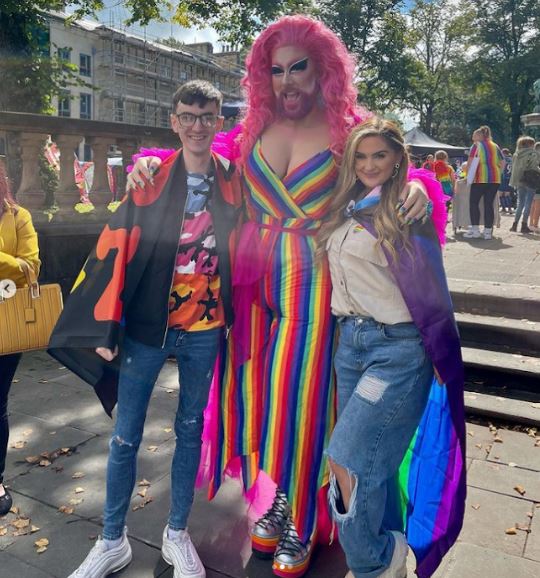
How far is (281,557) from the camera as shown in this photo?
8.68 ft

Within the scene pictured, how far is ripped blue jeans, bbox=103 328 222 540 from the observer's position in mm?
2494

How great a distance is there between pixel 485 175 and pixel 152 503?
8.94 metres

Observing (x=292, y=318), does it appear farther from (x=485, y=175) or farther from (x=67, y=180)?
(x=485, y=175)

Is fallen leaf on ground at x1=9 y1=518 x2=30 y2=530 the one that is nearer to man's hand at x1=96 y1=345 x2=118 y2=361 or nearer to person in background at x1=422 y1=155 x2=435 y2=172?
man's hand at x1=96 y1=345 x2=118 y2=361

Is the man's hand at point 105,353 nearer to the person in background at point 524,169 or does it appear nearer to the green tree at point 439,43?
the person in background at point 524,169

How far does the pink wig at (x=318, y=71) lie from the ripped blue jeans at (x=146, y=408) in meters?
0.85

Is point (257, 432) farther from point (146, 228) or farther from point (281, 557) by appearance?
point (146, 228)

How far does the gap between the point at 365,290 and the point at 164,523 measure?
165 cm

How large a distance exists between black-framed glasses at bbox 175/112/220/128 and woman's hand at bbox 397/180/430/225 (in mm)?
834

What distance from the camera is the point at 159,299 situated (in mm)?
2412

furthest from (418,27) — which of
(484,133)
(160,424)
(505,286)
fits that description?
(160,424)

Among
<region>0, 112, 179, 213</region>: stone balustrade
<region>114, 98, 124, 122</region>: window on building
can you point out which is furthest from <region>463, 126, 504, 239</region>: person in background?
<region>114, 98, 124, 122</region>: window on building

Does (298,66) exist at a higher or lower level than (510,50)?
lower

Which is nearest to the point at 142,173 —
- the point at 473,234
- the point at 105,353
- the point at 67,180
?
the point at 105,353
